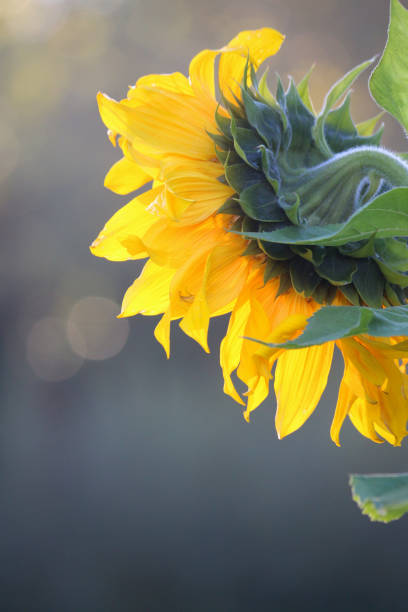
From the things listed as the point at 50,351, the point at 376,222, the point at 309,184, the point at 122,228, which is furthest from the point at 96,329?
the point at 376,222

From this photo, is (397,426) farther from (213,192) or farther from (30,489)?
(30,489)

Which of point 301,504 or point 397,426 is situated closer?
point 397,426

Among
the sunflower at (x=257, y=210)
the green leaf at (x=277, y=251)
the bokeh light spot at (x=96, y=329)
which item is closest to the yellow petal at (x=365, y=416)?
the sunflower at (x=257, y=210)

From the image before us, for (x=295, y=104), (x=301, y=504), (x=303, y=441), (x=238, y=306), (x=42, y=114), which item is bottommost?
(x=301, y=504)

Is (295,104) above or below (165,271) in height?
above

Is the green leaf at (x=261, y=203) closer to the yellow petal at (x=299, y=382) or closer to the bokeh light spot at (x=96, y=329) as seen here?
the yellow petal at (x=299, y=382)

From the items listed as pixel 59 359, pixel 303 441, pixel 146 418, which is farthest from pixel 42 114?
pixel 303 441

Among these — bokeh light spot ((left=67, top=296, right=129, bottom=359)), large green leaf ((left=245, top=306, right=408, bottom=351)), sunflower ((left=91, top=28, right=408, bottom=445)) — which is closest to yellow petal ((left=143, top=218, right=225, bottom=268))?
sunflower ((left=91, top=28, right=408, bottom=445))

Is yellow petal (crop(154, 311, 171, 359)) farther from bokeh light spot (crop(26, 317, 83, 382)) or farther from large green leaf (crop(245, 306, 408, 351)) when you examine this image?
bokeh light spot (crop(26, 317, 83, 382))
